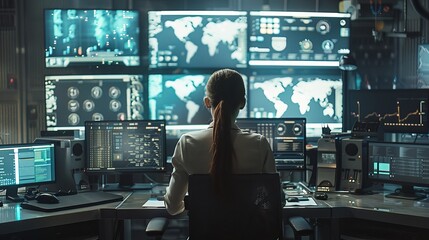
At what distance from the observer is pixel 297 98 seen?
13.5ft

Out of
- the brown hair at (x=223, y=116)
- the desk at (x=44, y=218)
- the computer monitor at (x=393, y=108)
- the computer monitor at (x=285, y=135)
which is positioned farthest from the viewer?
the computer monitor at (x=285, y=135)

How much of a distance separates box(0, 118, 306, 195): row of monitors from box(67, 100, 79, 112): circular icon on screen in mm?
423

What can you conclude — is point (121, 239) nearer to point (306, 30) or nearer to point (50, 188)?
point (50, 188)

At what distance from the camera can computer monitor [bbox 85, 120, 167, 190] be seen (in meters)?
3.60

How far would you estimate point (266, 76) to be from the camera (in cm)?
411

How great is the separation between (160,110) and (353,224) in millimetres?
1649

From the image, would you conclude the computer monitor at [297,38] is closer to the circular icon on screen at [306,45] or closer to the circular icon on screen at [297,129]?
the circular icon on screen at [306,45]

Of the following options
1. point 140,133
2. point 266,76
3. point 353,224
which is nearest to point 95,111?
point 140,133

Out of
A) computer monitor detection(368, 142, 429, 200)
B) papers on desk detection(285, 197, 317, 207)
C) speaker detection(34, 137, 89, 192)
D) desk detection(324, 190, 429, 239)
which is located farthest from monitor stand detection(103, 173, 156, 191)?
computer monitor detection(368, 142, 429, 200)

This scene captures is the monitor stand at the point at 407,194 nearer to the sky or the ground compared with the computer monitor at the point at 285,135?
nearer to the ground

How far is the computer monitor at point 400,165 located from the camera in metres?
3.24

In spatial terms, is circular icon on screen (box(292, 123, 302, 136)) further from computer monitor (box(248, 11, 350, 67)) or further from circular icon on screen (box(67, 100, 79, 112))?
circular icon on screen (box(67, 100, 79, 112))

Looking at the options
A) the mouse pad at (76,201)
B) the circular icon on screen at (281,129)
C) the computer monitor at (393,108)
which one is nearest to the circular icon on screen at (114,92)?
the mouse pad at (76,201)

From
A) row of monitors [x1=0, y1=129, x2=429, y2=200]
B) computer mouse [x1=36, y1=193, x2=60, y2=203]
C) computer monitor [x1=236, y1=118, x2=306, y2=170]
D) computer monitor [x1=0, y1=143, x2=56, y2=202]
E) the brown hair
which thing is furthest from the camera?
computer monitor [x1=236, y1=118, x2=306, y2=170]
